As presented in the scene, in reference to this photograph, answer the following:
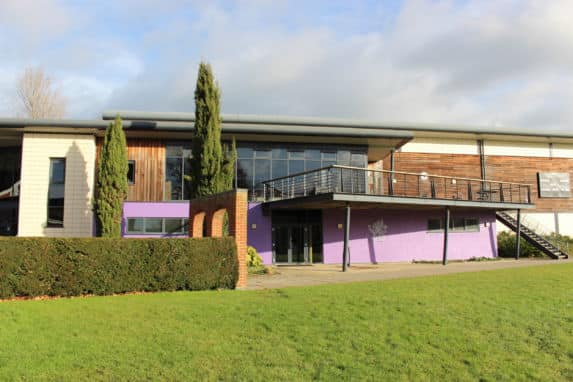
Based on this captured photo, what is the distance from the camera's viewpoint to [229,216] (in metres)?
12.7

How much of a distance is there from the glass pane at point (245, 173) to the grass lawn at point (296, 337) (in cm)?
1310

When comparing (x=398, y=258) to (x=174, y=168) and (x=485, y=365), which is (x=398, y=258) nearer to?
(x=174, y=168)

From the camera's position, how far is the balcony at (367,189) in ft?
61.2

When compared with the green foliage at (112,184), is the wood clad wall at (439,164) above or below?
above

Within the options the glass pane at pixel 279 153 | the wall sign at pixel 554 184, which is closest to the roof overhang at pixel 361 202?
the glass pane at pixel 279 153

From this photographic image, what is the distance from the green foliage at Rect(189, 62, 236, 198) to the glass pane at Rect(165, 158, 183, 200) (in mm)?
3305

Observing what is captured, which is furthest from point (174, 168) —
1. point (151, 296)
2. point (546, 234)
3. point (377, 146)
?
point (546, 234)

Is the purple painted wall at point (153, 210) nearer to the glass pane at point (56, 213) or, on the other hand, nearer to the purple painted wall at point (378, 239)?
the purple painted wall at point (378, 239)

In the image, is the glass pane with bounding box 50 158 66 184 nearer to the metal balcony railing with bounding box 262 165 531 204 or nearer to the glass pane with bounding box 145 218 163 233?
the glass pane with bounding box 145 218 163 233

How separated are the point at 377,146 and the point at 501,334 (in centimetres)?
1834

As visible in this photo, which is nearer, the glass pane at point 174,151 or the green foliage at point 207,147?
the green foliage at point 207,147

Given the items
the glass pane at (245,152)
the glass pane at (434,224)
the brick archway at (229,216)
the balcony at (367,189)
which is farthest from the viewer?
the glass pane at (434,224)

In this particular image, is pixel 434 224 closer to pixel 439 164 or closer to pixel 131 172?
pixel 439 164

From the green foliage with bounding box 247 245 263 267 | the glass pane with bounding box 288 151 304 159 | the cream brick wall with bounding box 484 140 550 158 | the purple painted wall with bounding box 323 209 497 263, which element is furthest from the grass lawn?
the cream brick wall with bounding box 484 140 550 158
